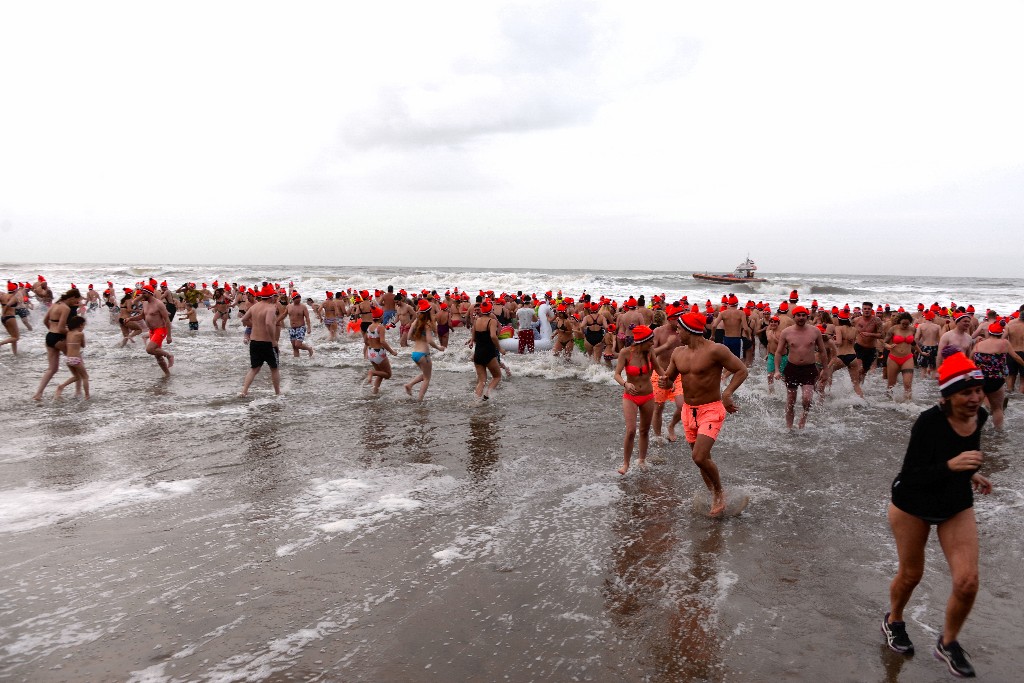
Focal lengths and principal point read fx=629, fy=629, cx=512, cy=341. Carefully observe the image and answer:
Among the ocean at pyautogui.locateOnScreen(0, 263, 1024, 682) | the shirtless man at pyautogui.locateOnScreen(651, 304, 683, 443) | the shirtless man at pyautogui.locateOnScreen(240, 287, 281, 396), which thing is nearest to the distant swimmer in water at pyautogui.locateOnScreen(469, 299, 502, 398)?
the ocean at pyautogui.locateOnScreen(0, 263, 1024, 682)

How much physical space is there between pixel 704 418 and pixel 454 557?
2344mm

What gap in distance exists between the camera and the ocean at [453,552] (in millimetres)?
3295

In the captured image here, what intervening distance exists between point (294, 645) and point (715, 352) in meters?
3.72

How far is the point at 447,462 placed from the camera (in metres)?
6.83

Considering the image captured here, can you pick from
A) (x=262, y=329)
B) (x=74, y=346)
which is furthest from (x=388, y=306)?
(x=74, y=346)

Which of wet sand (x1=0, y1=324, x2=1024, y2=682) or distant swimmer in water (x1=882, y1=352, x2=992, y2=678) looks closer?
distant swimmer in water (x1=882, y1=352, x2=992, y2=678)

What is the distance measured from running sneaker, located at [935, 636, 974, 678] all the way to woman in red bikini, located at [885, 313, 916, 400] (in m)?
7.73

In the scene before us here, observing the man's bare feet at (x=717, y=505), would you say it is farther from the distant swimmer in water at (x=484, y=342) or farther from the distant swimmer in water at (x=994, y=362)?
the distant swimmer in water at (x=484, y=342)

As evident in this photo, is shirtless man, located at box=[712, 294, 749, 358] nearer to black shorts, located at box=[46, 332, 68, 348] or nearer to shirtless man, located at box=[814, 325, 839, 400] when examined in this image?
shirtless man, located at box=[814, 325, 839, 400]

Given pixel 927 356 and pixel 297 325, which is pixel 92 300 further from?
pixel 927 356

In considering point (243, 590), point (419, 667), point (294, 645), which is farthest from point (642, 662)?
point (243, 590)

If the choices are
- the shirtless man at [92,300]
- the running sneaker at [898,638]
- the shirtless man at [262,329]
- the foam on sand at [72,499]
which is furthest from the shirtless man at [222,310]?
the running sneaker at [898,638]

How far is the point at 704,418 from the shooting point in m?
5.25

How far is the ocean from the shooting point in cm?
329
